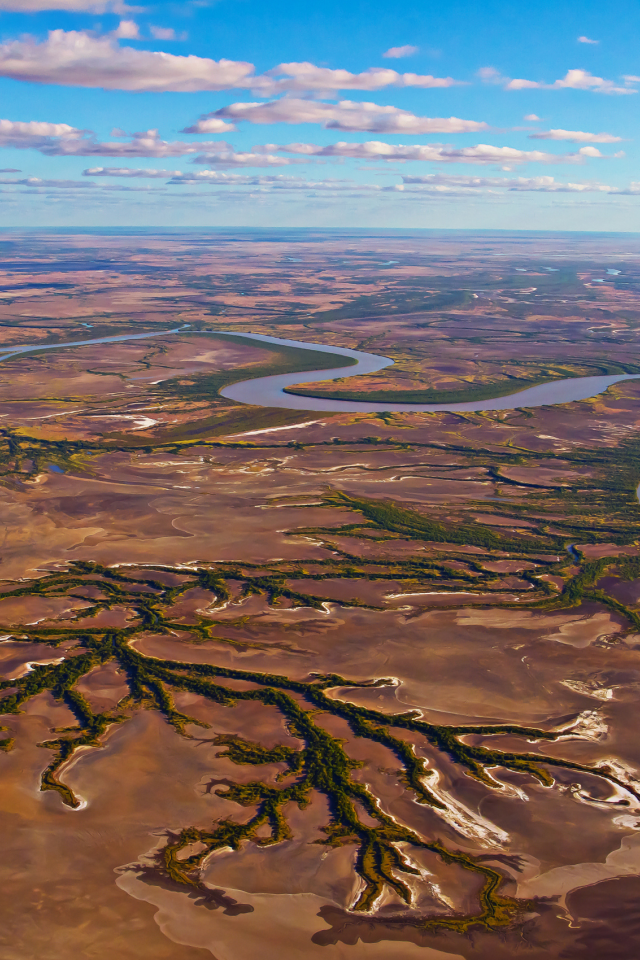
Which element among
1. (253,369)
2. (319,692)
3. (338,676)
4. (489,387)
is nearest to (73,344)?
(253,369)

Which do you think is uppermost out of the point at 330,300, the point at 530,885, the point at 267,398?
the point at 330,300

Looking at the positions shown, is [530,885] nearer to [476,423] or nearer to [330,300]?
[476,423]

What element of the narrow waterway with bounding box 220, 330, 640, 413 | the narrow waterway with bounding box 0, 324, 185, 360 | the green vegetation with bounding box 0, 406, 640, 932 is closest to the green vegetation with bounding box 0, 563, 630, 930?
the green vegetation with bounding box 0, 406, 640, 932

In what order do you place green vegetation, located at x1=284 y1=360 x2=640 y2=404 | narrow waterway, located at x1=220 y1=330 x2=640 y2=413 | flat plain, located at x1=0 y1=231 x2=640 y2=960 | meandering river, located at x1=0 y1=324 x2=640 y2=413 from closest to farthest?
flat plain, located at x1=0 y1=231 x2=640 y2=960 → narrow waterway, located at x1=220 y1=330 x2=640 y2=413 → meandering river, located at x1=0 y1=324 x2=640 y2=413 → green vegetation, located at x1=284 y1=360 x2=640 y2=404

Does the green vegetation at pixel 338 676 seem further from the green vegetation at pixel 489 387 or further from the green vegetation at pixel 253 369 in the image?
the green vegetation at pixel 253 369

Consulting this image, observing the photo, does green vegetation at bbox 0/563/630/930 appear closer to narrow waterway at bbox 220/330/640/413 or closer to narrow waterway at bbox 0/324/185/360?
narrow waterway at bbox 220/330/640/413

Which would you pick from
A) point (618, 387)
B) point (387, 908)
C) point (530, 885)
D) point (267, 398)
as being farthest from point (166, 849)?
point (618, 387)

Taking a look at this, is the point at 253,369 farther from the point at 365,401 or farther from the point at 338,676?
the point at 338,676

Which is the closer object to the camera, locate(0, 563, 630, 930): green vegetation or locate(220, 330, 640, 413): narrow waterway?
locate(0, 563, 630, 930): green vegetation
